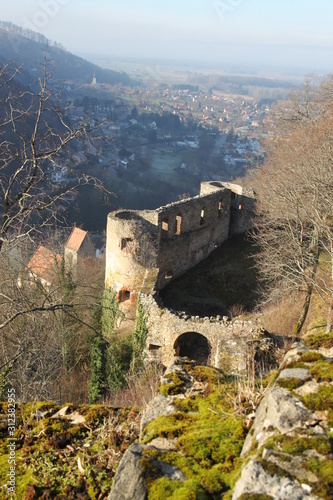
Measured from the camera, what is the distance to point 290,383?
4379mm

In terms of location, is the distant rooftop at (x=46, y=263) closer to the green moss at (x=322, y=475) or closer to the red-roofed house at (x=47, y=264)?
the red-roofed house at (x=47, y=264)

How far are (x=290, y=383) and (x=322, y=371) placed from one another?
36 cm

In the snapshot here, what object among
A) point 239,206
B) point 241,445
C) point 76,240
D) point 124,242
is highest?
point 239,206

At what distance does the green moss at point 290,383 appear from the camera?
434 centimetres

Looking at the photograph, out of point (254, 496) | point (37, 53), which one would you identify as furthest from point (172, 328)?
point (37, 53)

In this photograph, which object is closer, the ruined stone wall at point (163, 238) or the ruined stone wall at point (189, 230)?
the ruined stone wall at point (163, 238)

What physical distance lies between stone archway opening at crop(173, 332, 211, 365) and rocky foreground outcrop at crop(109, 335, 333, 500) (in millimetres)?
11242

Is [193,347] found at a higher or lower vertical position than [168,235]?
lower

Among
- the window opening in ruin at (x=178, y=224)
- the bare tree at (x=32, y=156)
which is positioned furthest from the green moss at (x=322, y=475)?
the window opening in ruin at (x=178, y=224)

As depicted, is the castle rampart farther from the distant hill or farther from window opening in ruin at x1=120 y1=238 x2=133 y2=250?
the distant hill

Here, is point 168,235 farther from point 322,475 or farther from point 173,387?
point 322,475

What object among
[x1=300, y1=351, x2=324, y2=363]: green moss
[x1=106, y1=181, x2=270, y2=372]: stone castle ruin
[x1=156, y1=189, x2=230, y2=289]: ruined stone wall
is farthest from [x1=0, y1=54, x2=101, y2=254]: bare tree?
[x1=156, y1=189, x2=230, y2=289]: ruined stone wall

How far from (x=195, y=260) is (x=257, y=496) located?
20.1 metres

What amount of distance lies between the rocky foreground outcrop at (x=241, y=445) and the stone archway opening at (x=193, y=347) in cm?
1124
